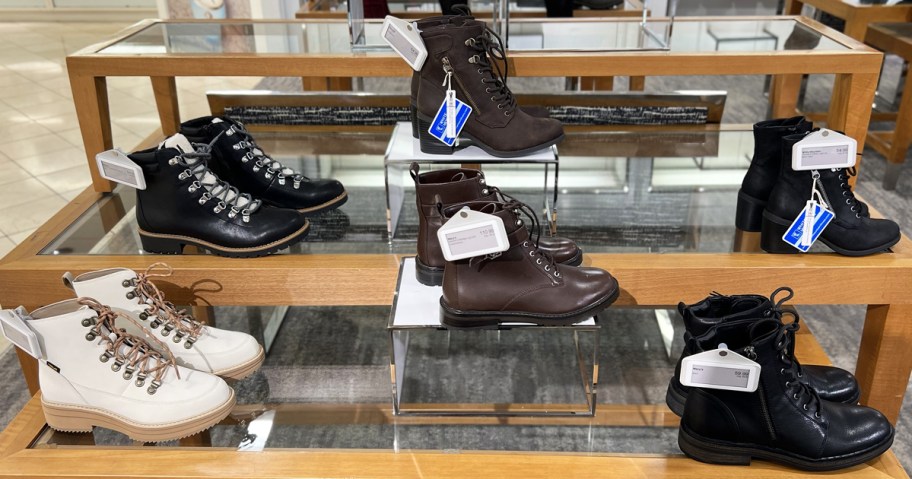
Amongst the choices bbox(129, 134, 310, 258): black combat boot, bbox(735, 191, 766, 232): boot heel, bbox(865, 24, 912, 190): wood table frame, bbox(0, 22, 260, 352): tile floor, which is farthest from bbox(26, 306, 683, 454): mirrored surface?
bbox(865, 24, 912, 190): wood table frame

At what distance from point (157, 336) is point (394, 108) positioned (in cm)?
93

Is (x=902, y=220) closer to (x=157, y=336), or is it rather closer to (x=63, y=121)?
(x=157, y=336)

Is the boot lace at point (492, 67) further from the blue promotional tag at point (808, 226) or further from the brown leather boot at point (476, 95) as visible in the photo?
the blue promotional tag at point (808, 226)

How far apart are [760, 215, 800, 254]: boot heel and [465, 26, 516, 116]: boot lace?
20.4 inches

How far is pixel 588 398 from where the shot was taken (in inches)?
49.3

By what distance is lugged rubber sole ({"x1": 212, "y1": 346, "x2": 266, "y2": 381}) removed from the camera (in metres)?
1.22

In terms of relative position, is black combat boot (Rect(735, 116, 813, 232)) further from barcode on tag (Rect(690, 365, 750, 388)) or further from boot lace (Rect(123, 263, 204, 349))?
boot lace (Rect(123, 263, 204, 349))

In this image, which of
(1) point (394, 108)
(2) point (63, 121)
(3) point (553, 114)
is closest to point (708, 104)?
(3) point (553, 114)

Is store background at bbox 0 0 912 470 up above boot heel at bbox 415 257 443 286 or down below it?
below

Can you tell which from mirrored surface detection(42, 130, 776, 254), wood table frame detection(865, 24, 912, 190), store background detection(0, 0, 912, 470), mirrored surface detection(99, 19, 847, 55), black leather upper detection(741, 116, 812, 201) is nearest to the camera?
black leather upper detection(741, 116, 812, 201)

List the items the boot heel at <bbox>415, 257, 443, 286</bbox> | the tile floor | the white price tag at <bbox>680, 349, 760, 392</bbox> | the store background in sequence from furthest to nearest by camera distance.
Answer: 1. the tile floor
2. the store background
3. the boot heel at <bbox>415, 257, 443, 286</bbox>
4. the white price tag at <bbox>680, 349, 760, 392</bbox>

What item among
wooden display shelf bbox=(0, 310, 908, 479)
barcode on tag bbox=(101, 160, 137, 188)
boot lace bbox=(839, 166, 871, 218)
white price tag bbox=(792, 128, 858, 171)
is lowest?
wooden display shelf bbox=(0, 310, 908, 479)

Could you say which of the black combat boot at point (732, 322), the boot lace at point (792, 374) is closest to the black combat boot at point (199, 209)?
the black combat boot at point (732, 322)

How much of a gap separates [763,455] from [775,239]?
46cm
